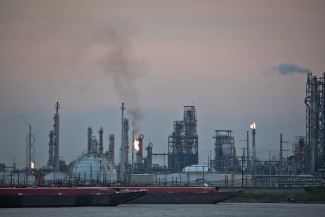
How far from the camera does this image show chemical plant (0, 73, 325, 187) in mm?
83688

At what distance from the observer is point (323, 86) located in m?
86.2

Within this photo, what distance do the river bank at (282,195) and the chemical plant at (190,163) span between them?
4.57 m

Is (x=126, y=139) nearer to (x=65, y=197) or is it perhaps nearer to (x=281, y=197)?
(x=281, y=197)

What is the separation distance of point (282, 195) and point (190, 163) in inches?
1702

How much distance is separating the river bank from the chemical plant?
15.0 feet

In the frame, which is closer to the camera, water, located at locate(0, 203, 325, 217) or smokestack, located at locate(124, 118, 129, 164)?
water, located at locate(0, 203, 325, 217)

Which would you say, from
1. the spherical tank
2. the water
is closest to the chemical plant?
→ the spherical tank

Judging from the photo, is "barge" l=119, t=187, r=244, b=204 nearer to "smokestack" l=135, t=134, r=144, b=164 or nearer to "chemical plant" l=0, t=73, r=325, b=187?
"chemical plant" l=0, t=73, r=325, b=187

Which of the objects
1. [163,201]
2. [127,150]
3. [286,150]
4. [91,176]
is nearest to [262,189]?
[163,201]

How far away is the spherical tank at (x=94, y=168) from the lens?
289ft

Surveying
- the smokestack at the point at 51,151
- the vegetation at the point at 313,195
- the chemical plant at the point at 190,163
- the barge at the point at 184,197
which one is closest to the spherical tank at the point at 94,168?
the chemical plant at the point at 190,163

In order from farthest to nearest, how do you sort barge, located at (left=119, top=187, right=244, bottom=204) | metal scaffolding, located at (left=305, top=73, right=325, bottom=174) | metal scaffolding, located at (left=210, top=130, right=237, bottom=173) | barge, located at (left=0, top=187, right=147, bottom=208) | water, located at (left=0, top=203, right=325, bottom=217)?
metal scaffolding, located at (left=210, top=130, right=237, bottom=173), metal scaffolding, located at (left=305, top=73, right=325, bottom=174), barge, located at (left=119, top=187, right=244, bottom=204), barge, located at (left=0, top=187, right=147, bottom=208), water, located at (left=0, top=203, right=325, bottom=217)

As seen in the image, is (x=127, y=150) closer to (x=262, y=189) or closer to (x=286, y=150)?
(x=286, y=150)

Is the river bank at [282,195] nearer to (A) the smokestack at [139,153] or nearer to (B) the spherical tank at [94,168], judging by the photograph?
(B) the spherical tank at [94,168]
